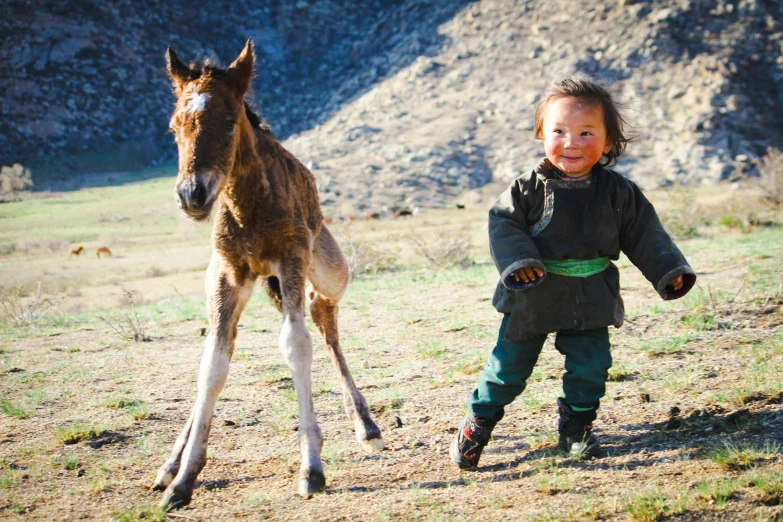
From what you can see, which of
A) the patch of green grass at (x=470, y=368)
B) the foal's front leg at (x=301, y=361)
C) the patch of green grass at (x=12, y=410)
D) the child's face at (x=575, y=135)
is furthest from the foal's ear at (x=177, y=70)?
the patch of green grass at (x=470, y=368)

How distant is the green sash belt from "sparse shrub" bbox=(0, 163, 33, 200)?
73.6 feet

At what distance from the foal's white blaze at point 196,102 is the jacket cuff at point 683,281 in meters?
2.61

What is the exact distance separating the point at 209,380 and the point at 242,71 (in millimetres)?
1816

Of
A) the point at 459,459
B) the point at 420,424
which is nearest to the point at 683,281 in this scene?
the point at 459,459

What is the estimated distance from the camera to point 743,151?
3108 centimetres

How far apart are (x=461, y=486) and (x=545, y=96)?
216 cm

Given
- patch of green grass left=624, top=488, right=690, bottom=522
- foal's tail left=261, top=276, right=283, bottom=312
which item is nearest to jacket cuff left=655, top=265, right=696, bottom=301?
patch of green grass left=624, top=488, right=690, bottom=522

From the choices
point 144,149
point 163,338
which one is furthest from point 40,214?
point 144,149

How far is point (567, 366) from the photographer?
407cm

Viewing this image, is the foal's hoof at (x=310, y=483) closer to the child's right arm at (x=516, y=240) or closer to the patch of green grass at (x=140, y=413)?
the child's right arm at (x=516, y=240)

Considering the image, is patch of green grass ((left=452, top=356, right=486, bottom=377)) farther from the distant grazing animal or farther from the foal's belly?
the foal's belly

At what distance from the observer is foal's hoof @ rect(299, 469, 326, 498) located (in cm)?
393

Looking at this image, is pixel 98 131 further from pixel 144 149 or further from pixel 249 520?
pixel 249 520

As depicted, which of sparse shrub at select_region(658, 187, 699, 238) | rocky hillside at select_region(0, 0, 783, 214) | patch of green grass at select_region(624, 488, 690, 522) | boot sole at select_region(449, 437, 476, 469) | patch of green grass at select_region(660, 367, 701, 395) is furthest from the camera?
rocky hillside at select_region(0, 0, 783, 214)
